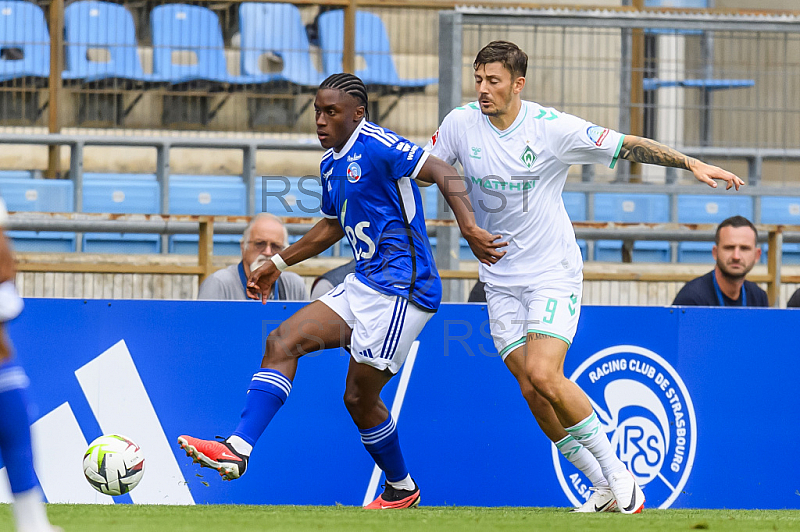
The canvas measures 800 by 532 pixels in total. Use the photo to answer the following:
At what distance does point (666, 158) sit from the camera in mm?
5348

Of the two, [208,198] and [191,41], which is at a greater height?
[191,41]

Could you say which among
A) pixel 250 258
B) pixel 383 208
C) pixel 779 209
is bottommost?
pixel 250 258

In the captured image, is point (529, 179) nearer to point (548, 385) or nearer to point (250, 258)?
point (548, 385)

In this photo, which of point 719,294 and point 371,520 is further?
point 719,294

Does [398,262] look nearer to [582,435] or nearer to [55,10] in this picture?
[582,435]

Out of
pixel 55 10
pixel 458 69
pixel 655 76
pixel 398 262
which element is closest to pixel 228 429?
pixel 398 262

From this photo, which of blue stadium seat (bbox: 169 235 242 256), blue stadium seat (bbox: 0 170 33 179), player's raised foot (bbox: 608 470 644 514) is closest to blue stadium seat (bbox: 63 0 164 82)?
blue stadium seat (bbox: 0 170 33 179)

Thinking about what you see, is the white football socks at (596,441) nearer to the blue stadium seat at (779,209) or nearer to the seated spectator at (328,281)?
the seated spectator at (328,281)

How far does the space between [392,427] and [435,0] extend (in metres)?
7.05

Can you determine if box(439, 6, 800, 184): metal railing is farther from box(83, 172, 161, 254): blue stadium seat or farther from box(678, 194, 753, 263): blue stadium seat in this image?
box(83, 172, 161, 254): blue stadium seat

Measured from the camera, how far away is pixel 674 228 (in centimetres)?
802

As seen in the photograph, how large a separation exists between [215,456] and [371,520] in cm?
74

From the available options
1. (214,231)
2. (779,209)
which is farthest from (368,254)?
(779,209)

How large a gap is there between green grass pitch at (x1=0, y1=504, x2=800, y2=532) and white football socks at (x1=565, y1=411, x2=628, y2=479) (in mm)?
275
